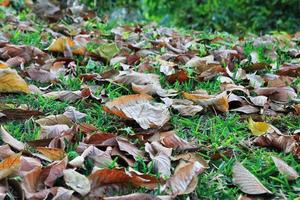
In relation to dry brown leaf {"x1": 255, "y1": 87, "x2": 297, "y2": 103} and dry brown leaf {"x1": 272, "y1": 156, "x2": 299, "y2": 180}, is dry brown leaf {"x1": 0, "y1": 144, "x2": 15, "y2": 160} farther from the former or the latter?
dry brown leaf {"x1": 255, "y1": 87, "x2": 297, "y2": 103}

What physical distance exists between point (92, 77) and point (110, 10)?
3.04 meters

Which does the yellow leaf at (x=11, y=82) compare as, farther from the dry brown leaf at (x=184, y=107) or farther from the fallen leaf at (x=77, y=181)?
the fallen leaf at (x=77, y=181)

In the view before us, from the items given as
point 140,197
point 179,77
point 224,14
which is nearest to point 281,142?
point 140,197

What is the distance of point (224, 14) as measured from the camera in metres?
6.73

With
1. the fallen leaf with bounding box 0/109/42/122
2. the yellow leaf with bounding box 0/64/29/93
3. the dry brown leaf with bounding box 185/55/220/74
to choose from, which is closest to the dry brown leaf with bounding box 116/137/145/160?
the fallen leaf with bounding box 0/109/42/122

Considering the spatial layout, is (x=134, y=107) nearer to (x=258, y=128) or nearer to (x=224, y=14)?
(x=258, y=128)

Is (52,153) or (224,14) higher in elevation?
(52,153)

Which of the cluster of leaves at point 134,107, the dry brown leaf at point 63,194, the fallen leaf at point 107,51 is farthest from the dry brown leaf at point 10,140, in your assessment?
the fallen leaf at point 107,51

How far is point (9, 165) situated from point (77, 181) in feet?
0.80

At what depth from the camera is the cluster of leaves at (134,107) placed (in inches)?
70.7

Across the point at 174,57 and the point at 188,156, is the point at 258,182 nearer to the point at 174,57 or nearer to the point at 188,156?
the point at 188,156

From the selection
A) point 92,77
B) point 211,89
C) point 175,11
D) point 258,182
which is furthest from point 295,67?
point 175,11

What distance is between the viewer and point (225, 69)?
301 cm

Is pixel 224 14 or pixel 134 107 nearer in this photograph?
pixel 134 107
